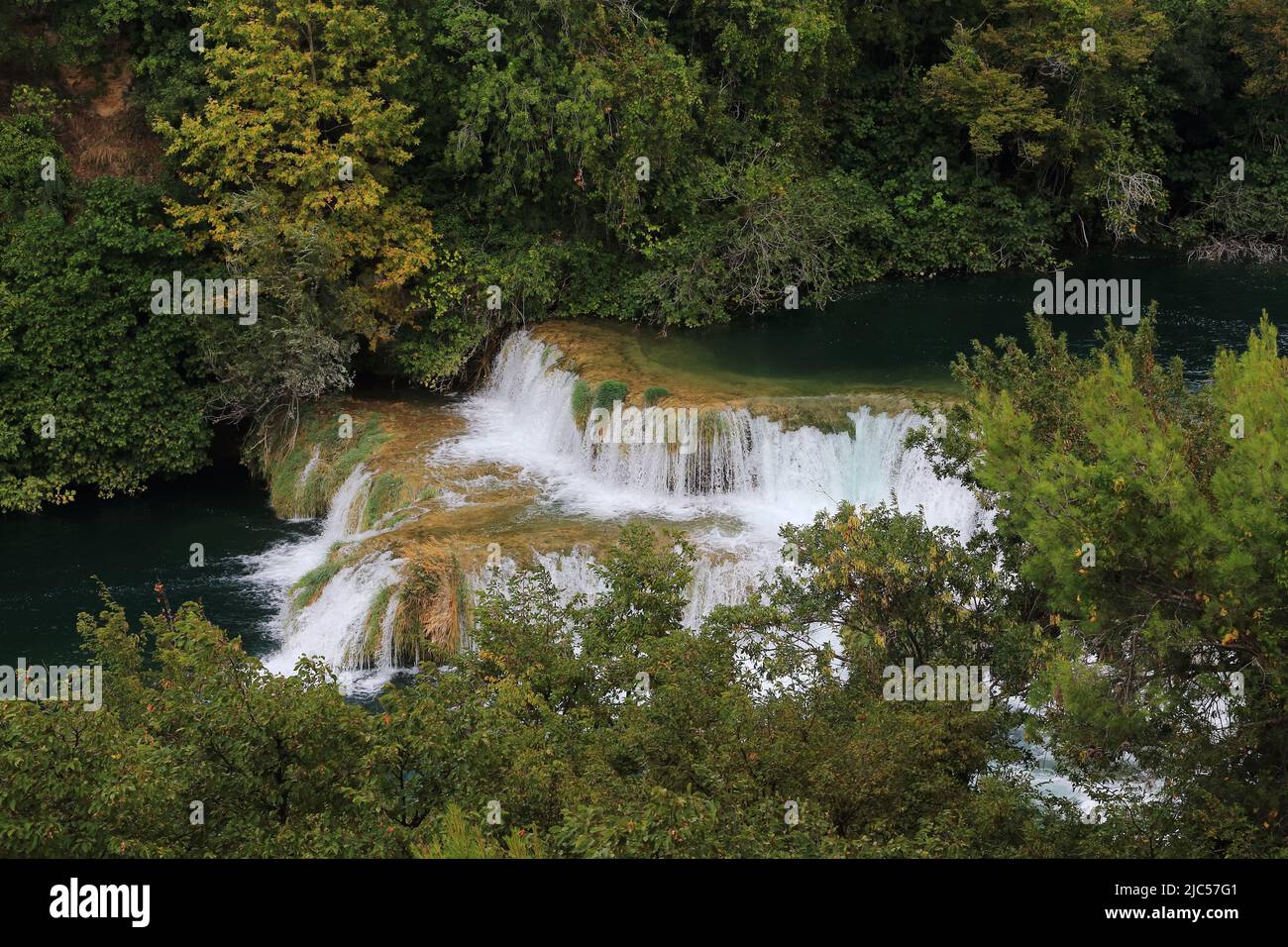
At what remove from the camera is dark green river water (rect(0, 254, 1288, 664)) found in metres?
22.6

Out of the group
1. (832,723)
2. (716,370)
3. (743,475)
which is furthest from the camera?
(716,370)

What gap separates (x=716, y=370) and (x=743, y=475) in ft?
11.1

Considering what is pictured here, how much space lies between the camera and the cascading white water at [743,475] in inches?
890

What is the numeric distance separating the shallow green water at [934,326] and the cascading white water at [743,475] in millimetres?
2032

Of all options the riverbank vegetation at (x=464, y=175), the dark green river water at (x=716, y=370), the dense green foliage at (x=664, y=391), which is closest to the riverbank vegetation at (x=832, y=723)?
the dense green foliage at (x=664, y=391)

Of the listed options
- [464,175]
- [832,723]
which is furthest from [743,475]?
[832,723]

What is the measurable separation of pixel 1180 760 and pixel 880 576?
386 cm

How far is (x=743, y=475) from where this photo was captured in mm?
23750

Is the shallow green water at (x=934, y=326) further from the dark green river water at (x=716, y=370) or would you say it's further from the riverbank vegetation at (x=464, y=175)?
the riverbank vegetation at (x=464, y=175)

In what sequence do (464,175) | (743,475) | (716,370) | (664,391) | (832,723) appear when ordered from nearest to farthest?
1. (832,723)
2. (743,475)
3. (664,391)
4. (716,370)
5. (464,175)

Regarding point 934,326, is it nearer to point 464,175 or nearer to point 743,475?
point 743,475

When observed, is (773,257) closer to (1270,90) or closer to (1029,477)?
(1270,90)

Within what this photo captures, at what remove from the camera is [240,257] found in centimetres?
2494

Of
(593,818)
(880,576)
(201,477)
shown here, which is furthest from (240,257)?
(593,818)
